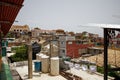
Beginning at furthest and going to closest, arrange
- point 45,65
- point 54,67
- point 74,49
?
1. point 74,49
2. point 45,65
3. point 54,67

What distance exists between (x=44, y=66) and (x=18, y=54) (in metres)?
14.1

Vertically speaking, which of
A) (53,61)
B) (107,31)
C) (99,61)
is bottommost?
(99,61)

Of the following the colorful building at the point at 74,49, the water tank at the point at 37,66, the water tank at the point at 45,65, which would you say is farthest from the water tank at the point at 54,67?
the colorful building at the point at 74,49

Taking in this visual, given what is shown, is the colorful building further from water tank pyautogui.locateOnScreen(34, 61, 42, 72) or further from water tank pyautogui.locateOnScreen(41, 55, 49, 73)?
water tank pyautogui.locateOnScreen(34, 61, 42, 72)

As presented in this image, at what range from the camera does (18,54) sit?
2788 centimetres

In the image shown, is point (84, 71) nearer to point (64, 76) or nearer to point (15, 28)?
point (64, 76)

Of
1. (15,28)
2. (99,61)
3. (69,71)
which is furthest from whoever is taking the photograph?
(15,28)

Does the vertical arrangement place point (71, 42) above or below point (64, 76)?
above

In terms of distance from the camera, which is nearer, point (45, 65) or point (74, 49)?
point (45, 65)

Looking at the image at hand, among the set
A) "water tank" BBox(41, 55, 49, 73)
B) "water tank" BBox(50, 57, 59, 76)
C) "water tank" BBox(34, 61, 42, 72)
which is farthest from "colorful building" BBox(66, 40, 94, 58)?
"water tank" BBox(50, 57, 59, 76)

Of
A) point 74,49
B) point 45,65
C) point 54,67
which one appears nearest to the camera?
point 54,67

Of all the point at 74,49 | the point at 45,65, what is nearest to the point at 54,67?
the point at 45,65

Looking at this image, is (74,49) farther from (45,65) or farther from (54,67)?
(54,67)

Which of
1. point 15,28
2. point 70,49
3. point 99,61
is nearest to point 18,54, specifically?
point 70,49
